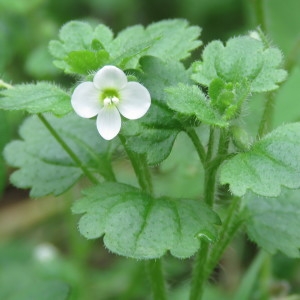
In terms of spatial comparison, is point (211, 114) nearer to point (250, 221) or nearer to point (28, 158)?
point (250, 221)

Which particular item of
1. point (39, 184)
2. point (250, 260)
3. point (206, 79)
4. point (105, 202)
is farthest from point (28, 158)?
point (250, 260)

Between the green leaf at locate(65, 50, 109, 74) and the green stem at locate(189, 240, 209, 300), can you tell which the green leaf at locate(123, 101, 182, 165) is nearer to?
the green leaf at locate(65, 50, 109, 74)

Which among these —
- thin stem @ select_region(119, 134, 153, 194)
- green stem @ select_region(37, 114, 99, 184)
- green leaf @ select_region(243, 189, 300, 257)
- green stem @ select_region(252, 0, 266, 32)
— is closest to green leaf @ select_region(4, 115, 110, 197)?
green stem @ select_region(37, 114, 99, 184)

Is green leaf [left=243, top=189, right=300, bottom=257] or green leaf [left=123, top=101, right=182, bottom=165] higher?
green leaf [left=123, top=101, right=182, bottom=165]

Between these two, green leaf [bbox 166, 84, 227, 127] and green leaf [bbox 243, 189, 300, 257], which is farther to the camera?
green leaf [bbox 243, 189, 300, 257]

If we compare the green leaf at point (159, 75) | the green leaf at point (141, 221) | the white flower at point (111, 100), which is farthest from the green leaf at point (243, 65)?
the green leaf at point (141, 221)
